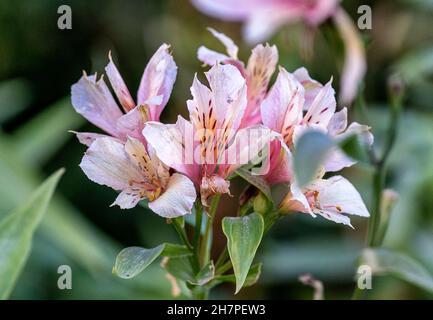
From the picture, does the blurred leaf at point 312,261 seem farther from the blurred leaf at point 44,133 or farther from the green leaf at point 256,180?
the green leaf at point 256,180

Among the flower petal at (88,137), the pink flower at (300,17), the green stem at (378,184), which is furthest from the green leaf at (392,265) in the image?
the flower petal at (88,137)

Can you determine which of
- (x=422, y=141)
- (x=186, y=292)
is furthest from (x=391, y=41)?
(x=186, y=292)

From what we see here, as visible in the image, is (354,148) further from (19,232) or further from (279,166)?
(19,232)

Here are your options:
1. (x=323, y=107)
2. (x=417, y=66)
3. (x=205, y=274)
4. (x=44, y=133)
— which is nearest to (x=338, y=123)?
(x=323, y=107)

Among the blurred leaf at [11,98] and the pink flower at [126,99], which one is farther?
the blurred leaf at [11,98]

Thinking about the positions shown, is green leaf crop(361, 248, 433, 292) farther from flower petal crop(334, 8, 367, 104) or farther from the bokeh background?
the bokeh background

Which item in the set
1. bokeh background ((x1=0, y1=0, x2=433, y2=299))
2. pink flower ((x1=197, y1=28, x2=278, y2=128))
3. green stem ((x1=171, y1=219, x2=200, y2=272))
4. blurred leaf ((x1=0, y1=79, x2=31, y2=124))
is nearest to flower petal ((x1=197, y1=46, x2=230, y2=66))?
pink flower ((x1=197, y1=28, x2=278, y2=128))
